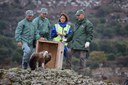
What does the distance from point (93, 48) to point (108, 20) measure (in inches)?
497

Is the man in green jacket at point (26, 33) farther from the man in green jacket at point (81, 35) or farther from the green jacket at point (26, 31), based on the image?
the man in green jacket at point (81, 35)

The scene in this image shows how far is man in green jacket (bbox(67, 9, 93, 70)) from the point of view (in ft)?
33.8

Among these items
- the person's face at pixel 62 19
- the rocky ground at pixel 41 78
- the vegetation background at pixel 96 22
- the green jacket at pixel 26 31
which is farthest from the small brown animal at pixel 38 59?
the vegetation background at pixel 96 22

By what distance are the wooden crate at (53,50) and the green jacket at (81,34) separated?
1.27 feet

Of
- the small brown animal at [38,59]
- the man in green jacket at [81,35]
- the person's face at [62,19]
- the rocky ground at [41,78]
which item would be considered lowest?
the rocky ground at [41,78]

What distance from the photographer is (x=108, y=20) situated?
213ft

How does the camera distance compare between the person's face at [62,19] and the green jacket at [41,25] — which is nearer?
the person's face at [62,19]

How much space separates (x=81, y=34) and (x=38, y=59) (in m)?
1.41

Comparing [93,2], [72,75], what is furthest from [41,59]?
[93,2]

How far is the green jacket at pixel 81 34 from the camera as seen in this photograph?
10320 mm

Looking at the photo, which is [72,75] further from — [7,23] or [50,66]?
[7,23]

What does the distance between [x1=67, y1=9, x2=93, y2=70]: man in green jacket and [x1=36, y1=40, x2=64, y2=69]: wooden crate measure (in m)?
0.39

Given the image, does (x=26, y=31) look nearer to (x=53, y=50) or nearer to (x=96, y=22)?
(x=53, y=50)

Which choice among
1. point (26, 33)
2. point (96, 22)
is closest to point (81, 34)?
point (26, 33)
